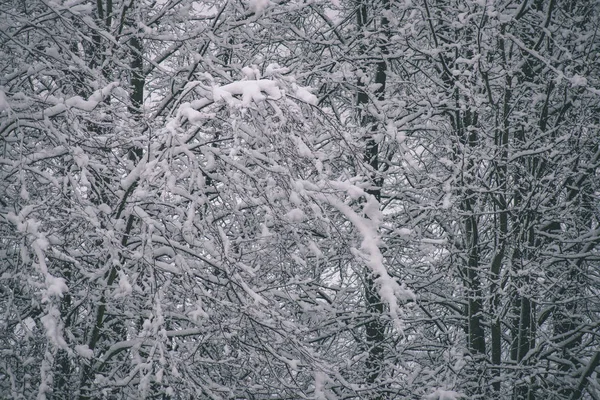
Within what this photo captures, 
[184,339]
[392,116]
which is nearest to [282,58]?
[392,116]

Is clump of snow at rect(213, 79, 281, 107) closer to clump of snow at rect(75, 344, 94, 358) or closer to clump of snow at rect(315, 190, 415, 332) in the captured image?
clump of snow at rect(315, 190, 415, 332)

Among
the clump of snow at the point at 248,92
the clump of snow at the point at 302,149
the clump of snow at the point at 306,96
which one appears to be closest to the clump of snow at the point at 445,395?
the clump of snow at the point at 302,149

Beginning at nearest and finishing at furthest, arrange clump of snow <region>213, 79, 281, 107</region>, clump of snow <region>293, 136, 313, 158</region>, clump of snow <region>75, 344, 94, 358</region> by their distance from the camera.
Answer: clump of snow <region>213, 79, 281, 107</region> → clump of snow <region>293, 136, 313, 158</region> → clump of snow <region>75, 344, 94, 358</region>

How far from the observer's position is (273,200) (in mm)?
3371

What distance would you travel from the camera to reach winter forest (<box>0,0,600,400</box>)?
299 cm

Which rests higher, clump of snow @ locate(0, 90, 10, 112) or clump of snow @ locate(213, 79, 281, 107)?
clump of snow @ locate(213, 79, 281, 107)

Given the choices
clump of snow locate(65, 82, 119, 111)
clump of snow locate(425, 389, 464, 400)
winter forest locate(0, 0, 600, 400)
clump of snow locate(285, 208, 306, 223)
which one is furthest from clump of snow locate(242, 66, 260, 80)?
clump of snow locate(425, 389, 464, 400)

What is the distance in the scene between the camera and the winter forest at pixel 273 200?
2990mm

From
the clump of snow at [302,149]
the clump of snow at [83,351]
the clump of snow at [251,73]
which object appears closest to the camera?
the clump of snow at [302,149]

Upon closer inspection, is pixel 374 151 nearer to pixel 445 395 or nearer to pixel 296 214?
pixel 445 395

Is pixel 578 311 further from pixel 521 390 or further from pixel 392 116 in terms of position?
pixel 392 116

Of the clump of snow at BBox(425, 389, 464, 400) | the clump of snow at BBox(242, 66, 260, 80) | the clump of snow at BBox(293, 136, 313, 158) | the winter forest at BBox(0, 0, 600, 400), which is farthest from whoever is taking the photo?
the clump of snow at BBox(425, 389, 464, 400)

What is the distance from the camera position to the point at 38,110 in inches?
137

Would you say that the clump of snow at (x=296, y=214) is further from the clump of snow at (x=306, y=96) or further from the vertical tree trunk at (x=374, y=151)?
the vertical tree trunk at (x=374, y=151)
